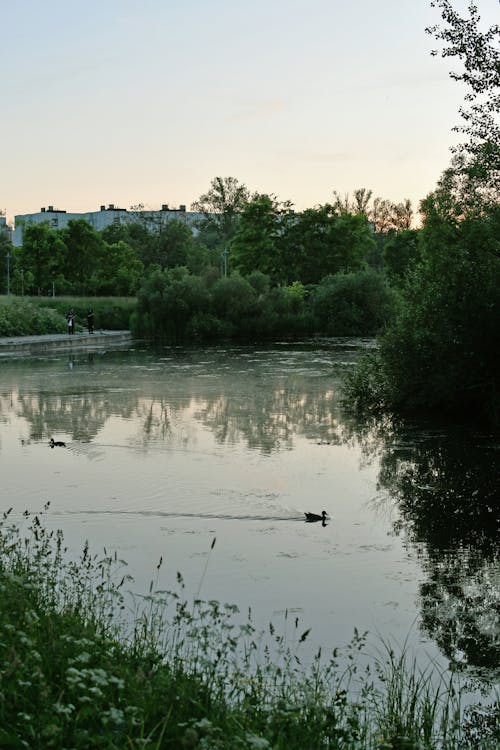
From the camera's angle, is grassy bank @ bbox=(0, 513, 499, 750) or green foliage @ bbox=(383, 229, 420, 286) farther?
green foliage @ bbox=(383, 229, 420, 286)

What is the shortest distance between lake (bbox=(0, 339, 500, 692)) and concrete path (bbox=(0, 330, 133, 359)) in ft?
62.9

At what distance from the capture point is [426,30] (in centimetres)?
1956

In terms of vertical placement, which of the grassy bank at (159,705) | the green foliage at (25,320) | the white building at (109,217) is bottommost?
the grassy bank at (159,705)

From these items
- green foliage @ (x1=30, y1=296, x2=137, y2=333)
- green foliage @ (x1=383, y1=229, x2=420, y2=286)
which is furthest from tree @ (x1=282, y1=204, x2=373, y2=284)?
green foliage @ (x1=30, y1=296, x2=137, y2=333)

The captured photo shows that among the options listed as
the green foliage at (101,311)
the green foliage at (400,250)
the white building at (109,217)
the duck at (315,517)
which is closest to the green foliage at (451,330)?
the duck at (315,517)

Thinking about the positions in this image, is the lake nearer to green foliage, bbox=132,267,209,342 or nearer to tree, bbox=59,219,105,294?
green foliage, bbox=132,267,209,342

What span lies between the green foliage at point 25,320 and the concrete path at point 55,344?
1.78 metres

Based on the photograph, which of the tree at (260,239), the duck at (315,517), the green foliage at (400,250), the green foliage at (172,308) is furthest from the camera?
the green foliage at (400,250)

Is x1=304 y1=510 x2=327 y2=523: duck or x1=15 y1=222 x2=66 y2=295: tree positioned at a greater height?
x1=15 y1=222 x2=66 y2=295: tree

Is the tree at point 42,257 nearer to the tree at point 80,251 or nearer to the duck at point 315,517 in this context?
the tree at point 80,251

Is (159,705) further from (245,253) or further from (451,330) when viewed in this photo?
(245,253)

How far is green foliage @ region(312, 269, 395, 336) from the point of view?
65000 mm

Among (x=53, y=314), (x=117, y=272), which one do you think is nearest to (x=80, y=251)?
(x=117, y=272)

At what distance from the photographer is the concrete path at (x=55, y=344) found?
43.2 meters
